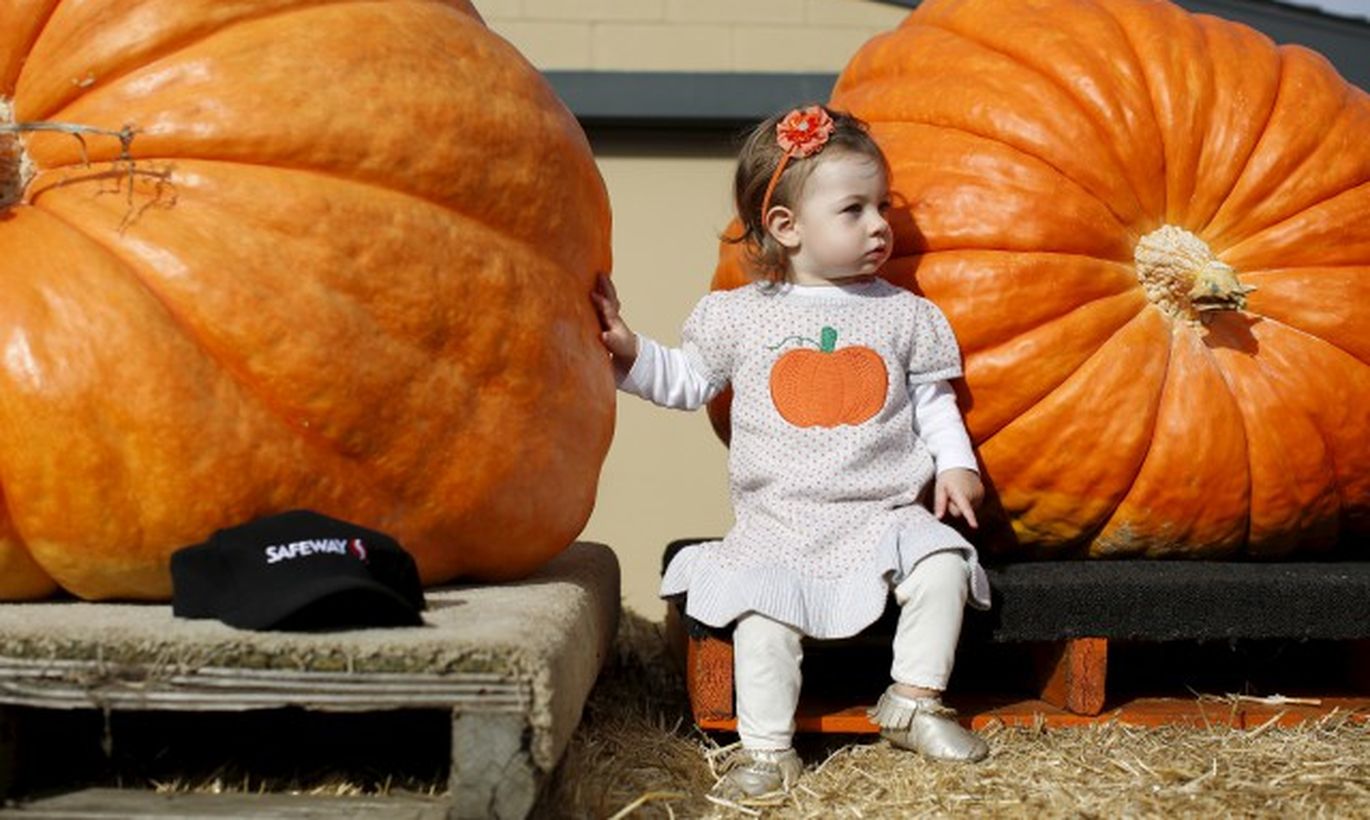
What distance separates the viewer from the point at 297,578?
5.99 ft

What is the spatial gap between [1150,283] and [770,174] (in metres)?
0.74

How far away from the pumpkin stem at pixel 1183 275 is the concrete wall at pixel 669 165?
193 cm

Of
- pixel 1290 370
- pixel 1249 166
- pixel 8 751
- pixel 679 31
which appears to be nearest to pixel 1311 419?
pixel 1290 370

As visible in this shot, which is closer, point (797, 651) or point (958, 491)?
point (797, 651)

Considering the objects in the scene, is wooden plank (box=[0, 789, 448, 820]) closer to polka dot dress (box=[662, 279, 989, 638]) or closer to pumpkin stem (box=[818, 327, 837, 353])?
polka dot dress (box=[662, 279, 989, 638])

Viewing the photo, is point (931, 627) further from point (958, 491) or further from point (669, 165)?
point (669, 165)

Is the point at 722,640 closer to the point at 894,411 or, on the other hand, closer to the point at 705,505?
the point at 894,411

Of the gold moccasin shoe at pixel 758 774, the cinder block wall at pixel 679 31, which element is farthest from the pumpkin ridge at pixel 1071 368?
the cinder block wall at pixel 679 31

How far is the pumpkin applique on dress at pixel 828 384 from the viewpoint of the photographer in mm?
2660

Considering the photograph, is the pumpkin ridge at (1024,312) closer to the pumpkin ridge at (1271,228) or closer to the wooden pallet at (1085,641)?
the pumpkin ridge at (1271,228)

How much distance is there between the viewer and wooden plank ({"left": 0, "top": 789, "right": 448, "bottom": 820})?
175 centimetres

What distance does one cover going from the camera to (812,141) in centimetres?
279

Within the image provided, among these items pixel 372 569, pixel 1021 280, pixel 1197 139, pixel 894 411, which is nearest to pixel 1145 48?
pixel 1197 139

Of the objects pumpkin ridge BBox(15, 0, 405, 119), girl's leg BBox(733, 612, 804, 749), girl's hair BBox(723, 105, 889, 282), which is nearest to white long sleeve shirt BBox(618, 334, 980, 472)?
girl's hair BBox(723, 105, 889, 282)
